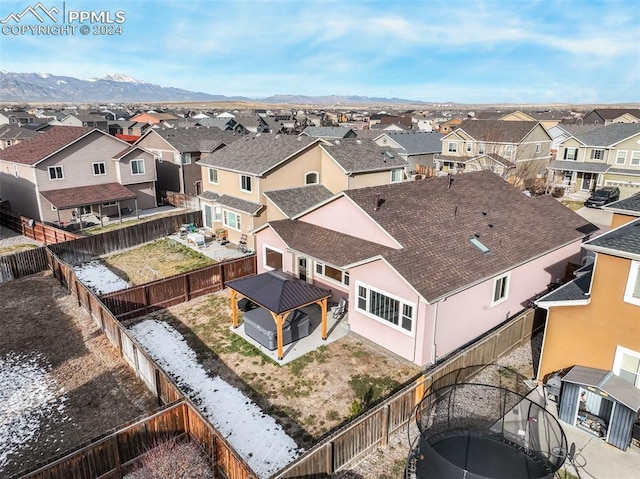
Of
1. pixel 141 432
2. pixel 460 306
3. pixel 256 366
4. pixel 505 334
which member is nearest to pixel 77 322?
pixel 256 366

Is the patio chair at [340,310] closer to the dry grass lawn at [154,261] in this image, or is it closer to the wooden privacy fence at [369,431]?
the wooden privacy fence at [369,431]

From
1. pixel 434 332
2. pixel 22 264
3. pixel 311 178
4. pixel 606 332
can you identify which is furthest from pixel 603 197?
pixel 22 264

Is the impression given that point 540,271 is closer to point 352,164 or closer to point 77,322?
point 352,164

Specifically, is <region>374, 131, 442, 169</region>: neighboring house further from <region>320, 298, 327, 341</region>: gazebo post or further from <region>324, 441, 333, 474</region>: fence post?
<region>324, 441, 333, 474</region>: fence post

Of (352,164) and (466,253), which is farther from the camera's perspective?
(352,164)

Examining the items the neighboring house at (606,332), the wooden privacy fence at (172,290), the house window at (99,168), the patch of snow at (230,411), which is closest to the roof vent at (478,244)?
the neighboring house at (606,332)

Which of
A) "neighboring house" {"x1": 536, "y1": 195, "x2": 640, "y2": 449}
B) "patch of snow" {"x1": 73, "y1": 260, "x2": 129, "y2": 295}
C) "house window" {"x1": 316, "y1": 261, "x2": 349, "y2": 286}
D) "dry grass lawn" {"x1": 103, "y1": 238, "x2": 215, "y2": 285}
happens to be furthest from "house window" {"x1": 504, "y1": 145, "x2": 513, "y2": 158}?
"patch of snow" {"x1": 73, "y1": 260, "x2": 129, "y2": 295}
